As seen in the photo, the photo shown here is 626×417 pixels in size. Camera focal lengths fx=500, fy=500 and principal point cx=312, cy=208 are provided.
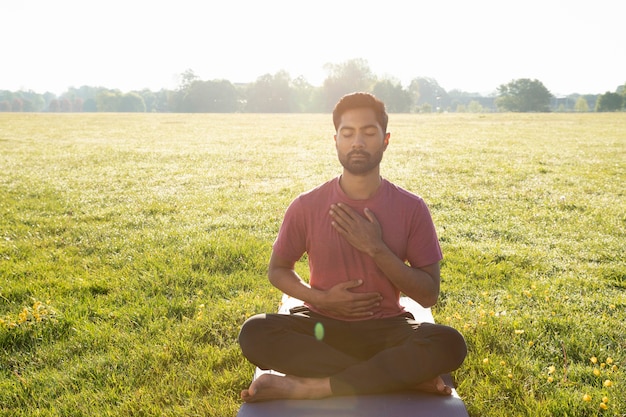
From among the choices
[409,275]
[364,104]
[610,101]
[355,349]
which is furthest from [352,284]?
[610,101]

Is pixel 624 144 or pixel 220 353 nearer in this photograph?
pixel 220 353

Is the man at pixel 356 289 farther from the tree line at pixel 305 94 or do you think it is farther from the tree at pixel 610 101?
the tree at pixel 610 101

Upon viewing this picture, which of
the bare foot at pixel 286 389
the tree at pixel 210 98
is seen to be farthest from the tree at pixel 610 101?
the bare foot at pixel 286 389

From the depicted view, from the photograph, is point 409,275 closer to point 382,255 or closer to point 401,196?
point 382,255

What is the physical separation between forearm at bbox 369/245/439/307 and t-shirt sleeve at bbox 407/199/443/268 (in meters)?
0.07

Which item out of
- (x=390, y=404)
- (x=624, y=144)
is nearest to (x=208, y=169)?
(x=390, y=404)

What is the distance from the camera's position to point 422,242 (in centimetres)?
378

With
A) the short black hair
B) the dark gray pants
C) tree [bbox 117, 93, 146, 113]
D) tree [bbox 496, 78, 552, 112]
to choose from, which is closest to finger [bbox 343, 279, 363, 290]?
the dark gray pants

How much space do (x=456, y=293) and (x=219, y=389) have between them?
329 centimetres

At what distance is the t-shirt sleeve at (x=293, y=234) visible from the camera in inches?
157

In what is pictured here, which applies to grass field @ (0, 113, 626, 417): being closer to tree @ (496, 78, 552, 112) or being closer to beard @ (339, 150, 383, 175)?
beard @ (339, 150, 383, 175)

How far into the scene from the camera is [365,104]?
148 inches

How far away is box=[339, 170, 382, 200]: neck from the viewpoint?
385cm

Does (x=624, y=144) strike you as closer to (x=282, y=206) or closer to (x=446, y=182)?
(x=446, y=182)
